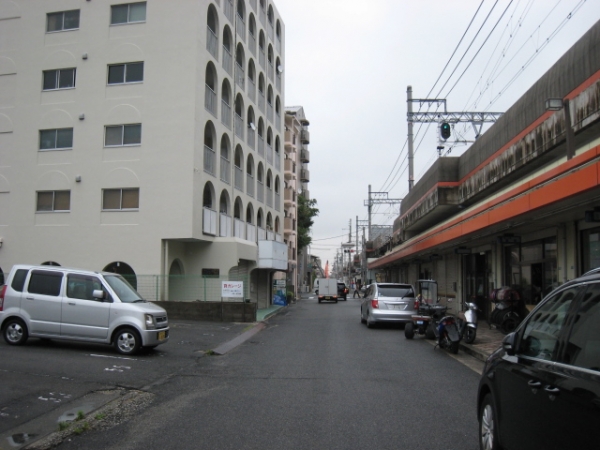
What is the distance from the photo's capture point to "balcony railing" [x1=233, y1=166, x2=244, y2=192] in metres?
31.1

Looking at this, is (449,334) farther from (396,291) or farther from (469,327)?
(396,291)

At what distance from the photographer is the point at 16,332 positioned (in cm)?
1266

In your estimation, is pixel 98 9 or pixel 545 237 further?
pixel 98 9

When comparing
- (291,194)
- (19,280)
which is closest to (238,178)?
(19,280)

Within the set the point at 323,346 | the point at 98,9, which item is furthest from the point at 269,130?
the point at 323,346

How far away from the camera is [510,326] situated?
15.2m

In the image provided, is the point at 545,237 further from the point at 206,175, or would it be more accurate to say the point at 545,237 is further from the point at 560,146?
the point at 206,175

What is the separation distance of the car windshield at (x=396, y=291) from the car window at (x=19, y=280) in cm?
1193

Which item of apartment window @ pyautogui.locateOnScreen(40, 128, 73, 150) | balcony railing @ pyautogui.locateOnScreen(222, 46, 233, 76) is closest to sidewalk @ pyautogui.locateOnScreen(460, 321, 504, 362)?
balcony railing @ pyautogui.locateOnScreen(222, 46, 233, 76)

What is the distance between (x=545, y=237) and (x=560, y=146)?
2.77 meters

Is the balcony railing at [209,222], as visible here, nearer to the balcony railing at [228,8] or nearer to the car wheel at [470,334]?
the balcony railing at [228,8]

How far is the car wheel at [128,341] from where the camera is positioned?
12.2 metres

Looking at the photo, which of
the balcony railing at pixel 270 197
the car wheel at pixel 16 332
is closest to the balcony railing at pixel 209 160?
the balcony railing at pixel 270 197

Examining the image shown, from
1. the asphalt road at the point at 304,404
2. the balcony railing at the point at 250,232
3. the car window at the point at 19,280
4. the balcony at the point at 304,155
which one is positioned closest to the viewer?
the asphalt road at the point at 304,404
